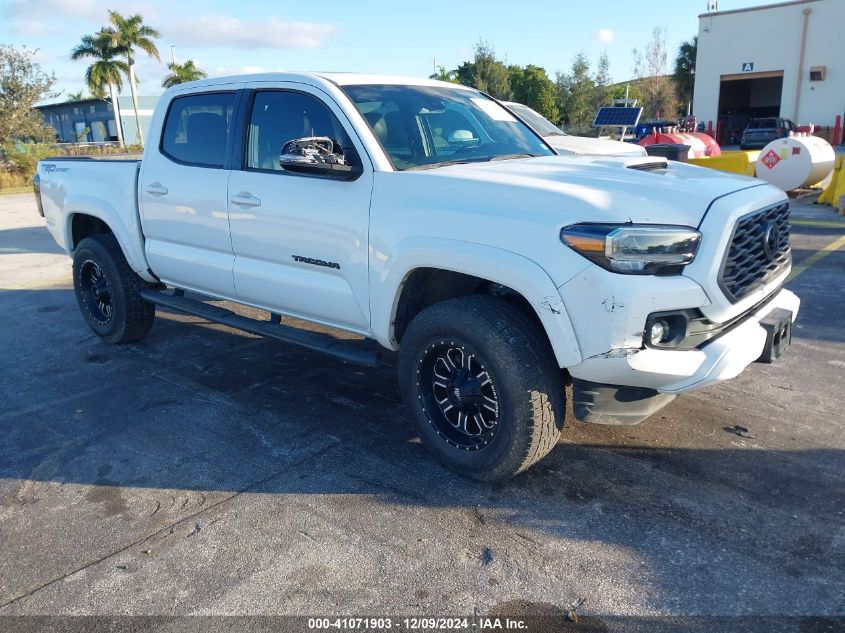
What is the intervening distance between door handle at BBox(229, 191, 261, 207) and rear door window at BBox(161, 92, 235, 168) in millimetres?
351

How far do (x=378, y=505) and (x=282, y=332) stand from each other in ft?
4.88

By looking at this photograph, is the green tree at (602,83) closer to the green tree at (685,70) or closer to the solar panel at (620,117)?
the green tree at (685,70)

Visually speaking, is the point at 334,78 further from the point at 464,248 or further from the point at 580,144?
the point at 580,144

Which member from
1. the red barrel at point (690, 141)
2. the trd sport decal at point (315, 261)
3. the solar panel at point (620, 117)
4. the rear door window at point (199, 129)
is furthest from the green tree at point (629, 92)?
the trd sport decal at point (315, 261)

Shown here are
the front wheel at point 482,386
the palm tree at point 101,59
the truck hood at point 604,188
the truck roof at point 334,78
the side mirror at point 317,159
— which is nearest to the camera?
the truck hood at point 604,188

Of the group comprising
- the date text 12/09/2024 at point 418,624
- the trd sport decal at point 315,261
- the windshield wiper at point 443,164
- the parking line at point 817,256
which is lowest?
the date text 12/09/2024 at point 418,624

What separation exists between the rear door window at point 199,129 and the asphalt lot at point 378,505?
163 centimetres

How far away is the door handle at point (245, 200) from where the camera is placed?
4.25 meters

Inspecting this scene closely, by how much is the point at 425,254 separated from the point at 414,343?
0.49m

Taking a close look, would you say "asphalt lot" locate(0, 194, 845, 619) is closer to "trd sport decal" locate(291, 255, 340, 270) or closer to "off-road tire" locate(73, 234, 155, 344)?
"off-road tire" locate(73, 234, 155, 344)

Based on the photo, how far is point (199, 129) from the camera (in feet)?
16.0

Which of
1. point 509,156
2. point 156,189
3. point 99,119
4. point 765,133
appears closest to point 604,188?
point 509,156

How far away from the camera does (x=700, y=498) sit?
3336 millimetres

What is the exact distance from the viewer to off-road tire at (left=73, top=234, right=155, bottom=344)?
18.6 ft
